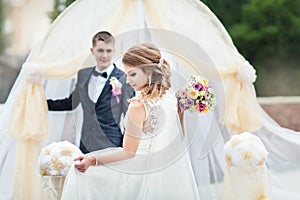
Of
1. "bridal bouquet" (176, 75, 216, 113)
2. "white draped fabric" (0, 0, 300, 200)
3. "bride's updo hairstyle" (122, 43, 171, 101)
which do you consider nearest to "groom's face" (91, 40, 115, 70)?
"white draped fabric" (0, 0, 300, 200)

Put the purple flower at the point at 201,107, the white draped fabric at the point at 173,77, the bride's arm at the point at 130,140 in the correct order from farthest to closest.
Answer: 1. the white draped fabric at the point at 173,77
2. the purple flower at the point at 201,107
3. the bride's arm at the point at 130,140

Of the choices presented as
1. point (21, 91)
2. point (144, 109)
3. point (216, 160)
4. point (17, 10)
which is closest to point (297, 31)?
point (17, 10)

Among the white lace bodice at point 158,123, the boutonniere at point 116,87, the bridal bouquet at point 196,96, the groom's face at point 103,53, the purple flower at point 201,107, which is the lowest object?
the white lace bodice at point 158,123

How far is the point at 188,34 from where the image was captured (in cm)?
399

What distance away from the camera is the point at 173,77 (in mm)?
3766

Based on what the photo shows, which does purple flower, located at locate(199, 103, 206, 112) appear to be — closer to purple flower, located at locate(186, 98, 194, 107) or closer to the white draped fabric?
purple flower, located at locate(186, 98, 194, 107)

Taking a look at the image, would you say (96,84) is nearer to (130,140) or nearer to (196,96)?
(196,96)

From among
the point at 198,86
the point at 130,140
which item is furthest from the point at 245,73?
the point at 130,140

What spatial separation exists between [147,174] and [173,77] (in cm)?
97

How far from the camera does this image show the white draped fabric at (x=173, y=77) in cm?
376

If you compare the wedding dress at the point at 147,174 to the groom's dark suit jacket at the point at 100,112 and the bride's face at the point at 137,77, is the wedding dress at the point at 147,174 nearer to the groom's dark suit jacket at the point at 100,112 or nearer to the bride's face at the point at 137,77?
the bride's face at the point at 137,77

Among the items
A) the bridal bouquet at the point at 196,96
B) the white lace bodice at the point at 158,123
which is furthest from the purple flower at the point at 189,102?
the white lace bodice at the point at 158,123

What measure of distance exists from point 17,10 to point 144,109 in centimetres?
762

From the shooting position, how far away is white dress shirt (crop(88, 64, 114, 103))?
374 cm
